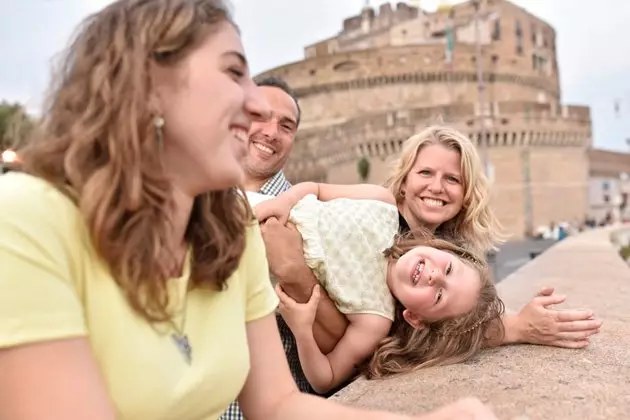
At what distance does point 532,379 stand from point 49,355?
1.04 m

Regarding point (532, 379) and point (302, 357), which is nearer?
point (532, 379)

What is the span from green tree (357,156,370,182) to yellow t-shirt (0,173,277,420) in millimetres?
21870

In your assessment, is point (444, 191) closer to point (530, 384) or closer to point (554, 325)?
point (554, 325)

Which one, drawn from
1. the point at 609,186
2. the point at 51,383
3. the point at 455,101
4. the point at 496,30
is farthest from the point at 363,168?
the point at 51,383

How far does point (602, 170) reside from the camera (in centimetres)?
3034

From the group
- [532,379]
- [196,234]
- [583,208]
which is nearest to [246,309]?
[196,234]

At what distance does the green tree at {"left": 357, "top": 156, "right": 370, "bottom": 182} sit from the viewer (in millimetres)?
22775

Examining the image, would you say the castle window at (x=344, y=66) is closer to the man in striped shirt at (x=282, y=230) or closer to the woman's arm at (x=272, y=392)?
the man in striped shirt at (x=282, y=230)

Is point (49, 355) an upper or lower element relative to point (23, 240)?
lower

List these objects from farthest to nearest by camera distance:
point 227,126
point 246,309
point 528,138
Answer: point 528,138
point 246,309
point 227,126

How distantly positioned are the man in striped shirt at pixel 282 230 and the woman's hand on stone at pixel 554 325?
0.52 metres

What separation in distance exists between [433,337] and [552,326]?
1.15ft

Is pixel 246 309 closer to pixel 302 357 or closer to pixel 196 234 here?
pixel 196 234

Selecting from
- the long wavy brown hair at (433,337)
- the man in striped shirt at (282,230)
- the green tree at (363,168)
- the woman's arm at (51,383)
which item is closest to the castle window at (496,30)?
the green tree at (363,168)
